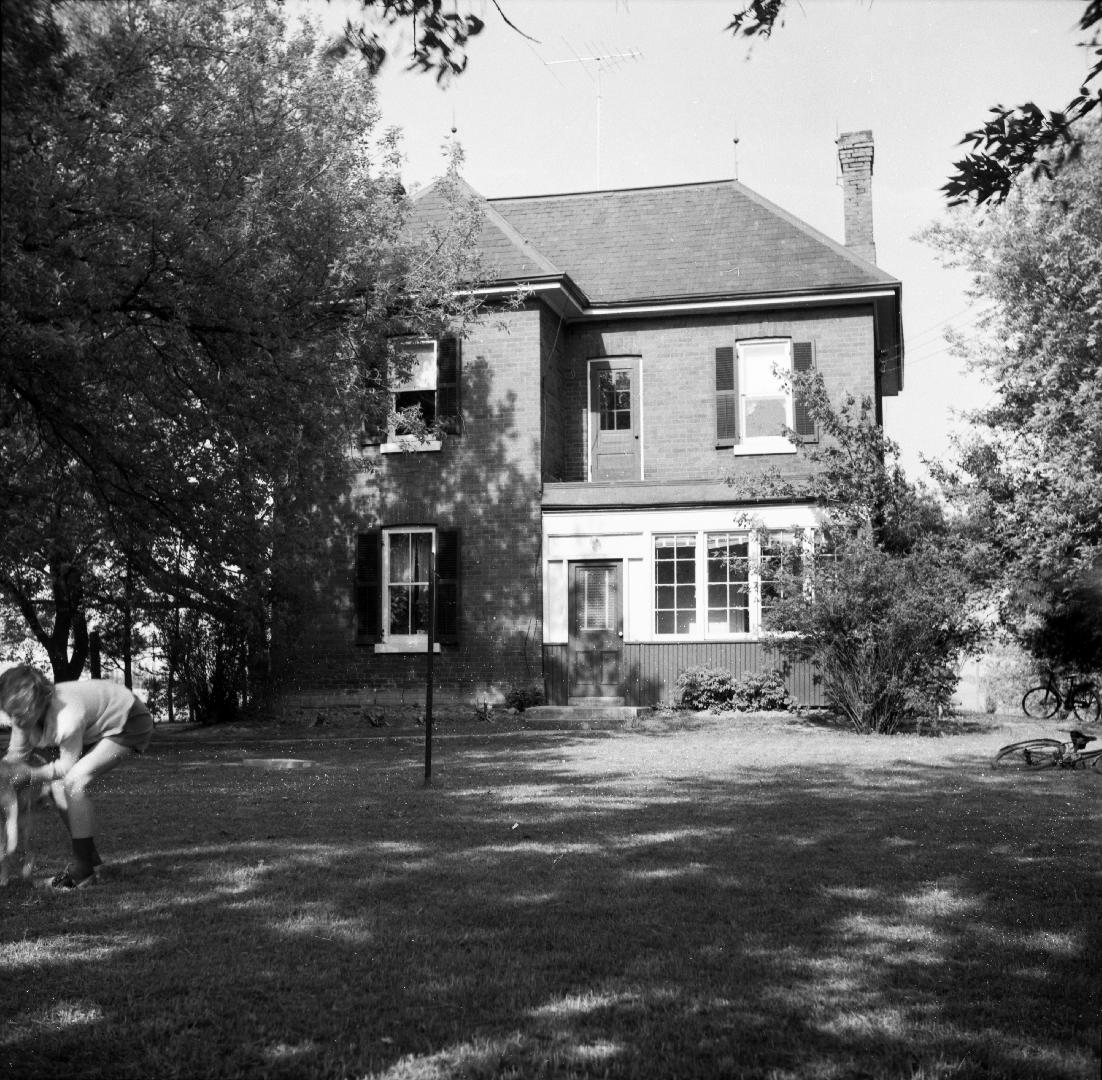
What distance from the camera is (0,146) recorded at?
5.98 metres

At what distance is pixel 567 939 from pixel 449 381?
18898 millimetres

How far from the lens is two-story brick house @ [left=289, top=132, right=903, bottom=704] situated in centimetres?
2356

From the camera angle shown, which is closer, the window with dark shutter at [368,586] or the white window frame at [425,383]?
the white window frame at [425,383]

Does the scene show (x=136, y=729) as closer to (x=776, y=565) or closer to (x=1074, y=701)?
(x=776, y=565)

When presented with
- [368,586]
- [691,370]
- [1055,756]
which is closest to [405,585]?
[368,586]

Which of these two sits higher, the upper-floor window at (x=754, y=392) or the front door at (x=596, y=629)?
the upper-floor window at (x=754, y=392)

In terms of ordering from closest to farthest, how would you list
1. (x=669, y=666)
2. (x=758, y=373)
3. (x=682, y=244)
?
1. (x=669, y=666)
2. (x=758, y=373)
3. (x=682, y=244)

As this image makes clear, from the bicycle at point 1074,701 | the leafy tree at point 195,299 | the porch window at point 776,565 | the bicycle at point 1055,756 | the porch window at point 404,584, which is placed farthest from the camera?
the porch window at point 404,584

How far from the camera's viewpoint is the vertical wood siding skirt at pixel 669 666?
2300cm

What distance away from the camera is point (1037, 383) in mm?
28703

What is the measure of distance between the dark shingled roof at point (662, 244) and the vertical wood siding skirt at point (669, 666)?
638 centimetres

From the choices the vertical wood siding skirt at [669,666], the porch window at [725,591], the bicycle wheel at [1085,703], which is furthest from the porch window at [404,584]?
the bicycle wheel at [1085,703]

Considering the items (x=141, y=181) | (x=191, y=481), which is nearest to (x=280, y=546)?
(x=191, y=481)

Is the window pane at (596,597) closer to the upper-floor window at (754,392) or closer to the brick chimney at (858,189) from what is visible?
the upper-floor window at (754,392)
